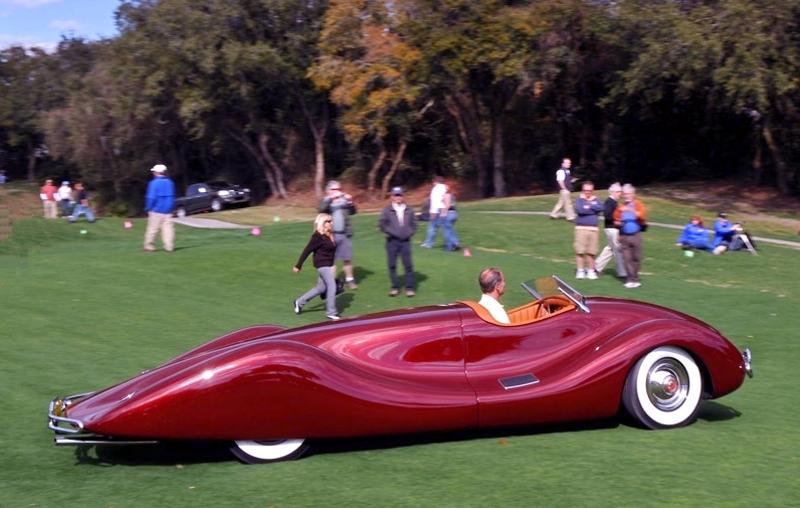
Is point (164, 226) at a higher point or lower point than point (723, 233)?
higher

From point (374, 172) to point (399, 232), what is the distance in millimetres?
32113

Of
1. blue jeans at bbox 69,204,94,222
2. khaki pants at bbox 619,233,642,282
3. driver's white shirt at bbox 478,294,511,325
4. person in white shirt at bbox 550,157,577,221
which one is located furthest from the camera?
blue jeans at bbox 69,204,94,222

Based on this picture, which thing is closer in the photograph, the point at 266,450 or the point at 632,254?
the point at 266,450

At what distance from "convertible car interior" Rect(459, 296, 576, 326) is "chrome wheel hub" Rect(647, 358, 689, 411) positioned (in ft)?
2.70

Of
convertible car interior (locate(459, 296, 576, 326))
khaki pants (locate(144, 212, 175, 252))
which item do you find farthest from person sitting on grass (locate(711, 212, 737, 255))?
convertible car interior (locate(459, 296, 576, 326))

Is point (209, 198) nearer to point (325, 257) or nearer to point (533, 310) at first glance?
point (325, 257)

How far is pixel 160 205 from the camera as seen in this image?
18.8m

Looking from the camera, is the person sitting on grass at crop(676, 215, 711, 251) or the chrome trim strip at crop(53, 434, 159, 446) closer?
the chrome trim strip at crop(53, 434, 159, 446)

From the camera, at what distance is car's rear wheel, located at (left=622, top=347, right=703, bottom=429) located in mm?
7336

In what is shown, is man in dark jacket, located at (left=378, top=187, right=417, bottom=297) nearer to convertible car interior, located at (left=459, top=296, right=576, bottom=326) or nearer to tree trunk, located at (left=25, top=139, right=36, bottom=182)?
convertible car interior, located at (left=459, top=296, right=576, bottom=326)

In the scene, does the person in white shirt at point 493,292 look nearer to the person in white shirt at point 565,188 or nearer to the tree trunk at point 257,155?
the person in white shirt at point 565,188

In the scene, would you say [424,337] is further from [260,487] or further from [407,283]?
[407,283]

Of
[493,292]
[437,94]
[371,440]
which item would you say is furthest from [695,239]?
[437,94]

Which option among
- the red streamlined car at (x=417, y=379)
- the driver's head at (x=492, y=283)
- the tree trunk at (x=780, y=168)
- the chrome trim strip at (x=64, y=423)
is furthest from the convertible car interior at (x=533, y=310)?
the tree trunk at (x=780, y=168)
